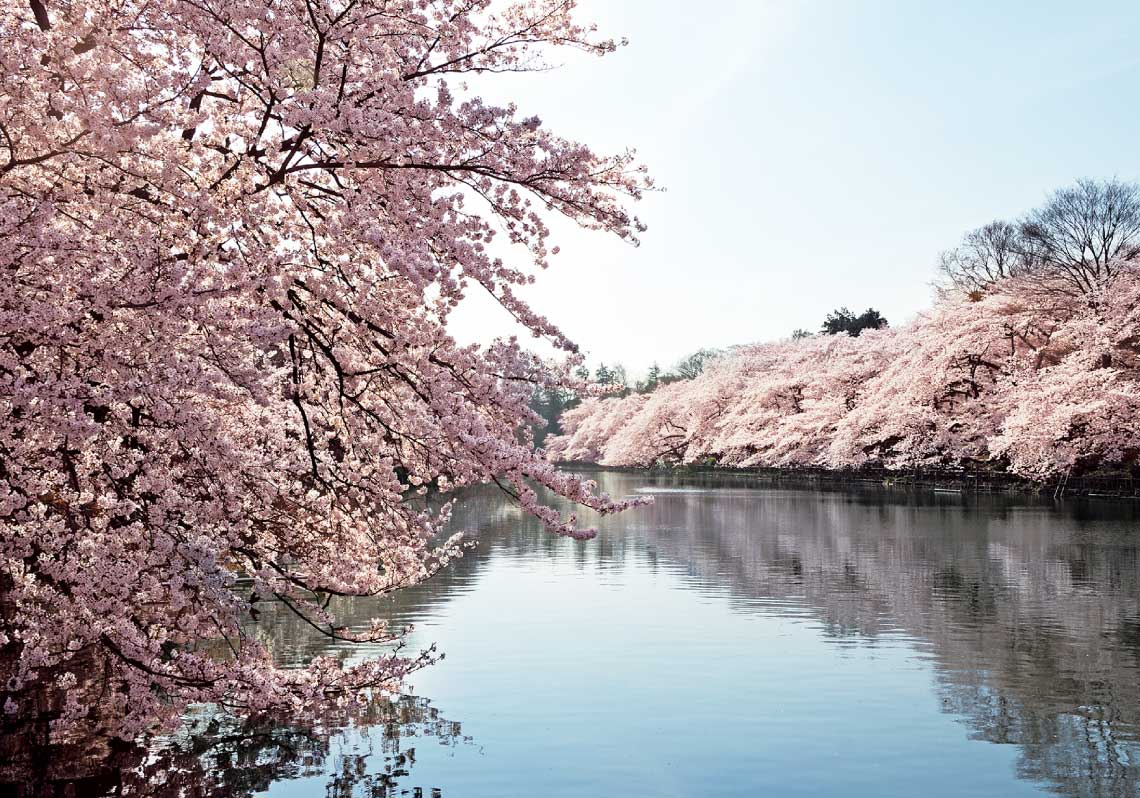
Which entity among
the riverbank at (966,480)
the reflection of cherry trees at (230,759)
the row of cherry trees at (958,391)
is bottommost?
the reflection of cherry trees at (230,759)

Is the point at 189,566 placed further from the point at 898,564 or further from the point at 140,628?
the point at 898,564

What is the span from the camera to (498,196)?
709 cm

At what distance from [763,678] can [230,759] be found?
17.5 ft

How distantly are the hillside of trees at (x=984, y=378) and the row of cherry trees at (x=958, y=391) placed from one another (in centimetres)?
7

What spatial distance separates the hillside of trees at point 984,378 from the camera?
31.9 metres

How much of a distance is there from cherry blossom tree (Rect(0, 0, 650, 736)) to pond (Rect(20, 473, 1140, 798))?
7.53ft

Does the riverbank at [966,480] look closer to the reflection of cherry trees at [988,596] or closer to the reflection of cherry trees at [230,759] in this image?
the reflection of cherry trees at [988,596]

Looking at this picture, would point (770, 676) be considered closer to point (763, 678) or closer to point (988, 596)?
point (763, 678)

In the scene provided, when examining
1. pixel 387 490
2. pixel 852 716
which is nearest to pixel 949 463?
pixel 852 716

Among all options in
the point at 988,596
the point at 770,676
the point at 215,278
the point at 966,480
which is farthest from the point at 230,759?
the point at 966,480

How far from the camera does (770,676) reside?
430 inches

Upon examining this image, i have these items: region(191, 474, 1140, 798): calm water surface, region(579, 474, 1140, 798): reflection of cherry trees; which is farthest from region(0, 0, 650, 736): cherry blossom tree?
region(579, 474, 1140, 798): reflection of cherry trees

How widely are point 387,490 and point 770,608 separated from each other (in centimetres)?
888

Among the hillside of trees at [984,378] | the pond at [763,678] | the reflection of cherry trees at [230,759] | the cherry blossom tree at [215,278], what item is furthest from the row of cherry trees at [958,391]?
the cherry blossom tree at [215,278]
